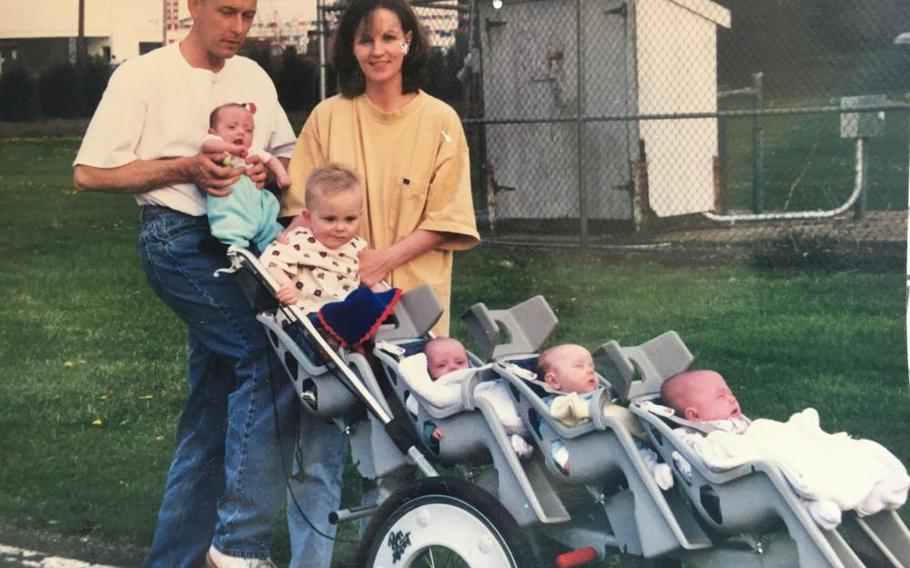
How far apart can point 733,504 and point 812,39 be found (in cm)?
133

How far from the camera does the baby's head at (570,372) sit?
2887 mm

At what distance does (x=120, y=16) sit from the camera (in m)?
4.10

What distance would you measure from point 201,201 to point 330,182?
38 centimetres

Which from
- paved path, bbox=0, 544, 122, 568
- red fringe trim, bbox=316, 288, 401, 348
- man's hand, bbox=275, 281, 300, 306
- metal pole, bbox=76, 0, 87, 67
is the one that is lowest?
paved path, bbox=0, 544, 122, 568

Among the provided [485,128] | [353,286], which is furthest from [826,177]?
[485,128]

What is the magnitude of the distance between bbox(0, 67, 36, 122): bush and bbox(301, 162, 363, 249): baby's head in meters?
1.59

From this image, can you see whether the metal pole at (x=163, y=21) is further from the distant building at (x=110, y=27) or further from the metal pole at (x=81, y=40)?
the metal pole at (x=81, y=40)

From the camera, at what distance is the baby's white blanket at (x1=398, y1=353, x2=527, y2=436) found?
2.90m

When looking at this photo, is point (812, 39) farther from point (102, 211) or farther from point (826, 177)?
point (102, 211)

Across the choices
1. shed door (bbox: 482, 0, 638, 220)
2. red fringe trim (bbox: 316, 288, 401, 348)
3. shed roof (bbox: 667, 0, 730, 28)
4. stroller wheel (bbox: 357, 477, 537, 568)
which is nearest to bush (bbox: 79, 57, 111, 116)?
red fringe trim (bbox: 316, 288, 401, 348)

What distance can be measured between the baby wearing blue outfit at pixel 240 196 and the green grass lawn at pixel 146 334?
0.54m

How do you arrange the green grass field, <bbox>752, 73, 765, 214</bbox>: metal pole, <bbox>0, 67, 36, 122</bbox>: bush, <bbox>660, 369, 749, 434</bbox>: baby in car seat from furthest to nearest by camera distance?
<bbox>0, 67, 36, 122</bbox>: bush < <bbox>752, 73, 765, 214</bbox>: metal pole < the green grass field < <bbox>660, 369, 749, 434</bbox>: baby in car seat

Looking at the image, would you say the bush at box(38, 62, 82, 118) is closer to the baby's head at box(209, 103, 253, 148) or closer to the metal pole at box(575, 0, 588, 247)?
the baby's head at box(209, 103, 253, 148)

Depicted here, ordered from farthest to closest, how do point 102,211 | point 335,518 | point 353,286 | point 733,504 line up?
1. point 102,211
2. point 353,286
3. point 335,518
4. point 733,504
